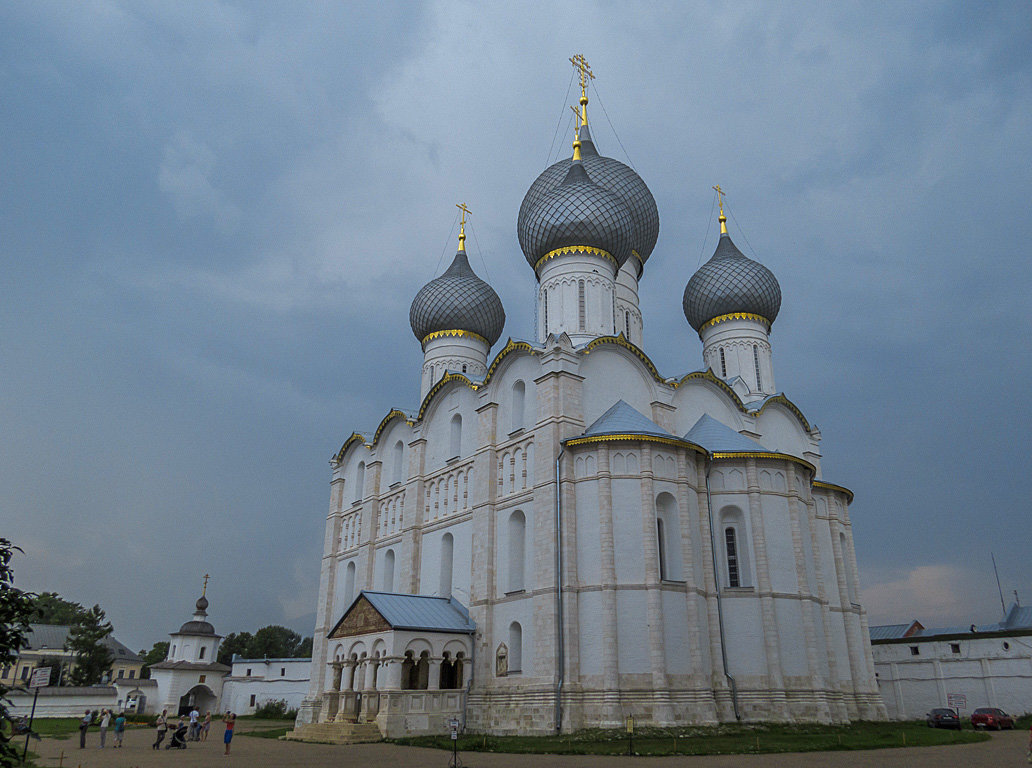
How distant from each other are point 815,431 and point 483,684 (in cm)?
1389

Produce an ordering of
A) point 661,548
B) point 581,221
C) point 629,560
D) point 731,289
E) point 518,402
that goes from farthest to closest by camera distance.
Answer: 1. point 731,289
2. point 581,221
3. point 518,402
4. point 661,548
5. point 629,560

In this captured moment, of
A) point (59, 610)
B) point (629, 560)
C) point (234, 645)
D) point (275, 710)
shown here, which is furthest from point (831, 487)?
point (59, 610)

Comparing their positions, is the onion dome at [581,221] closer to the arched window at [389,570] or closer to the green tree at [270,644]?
the arched window at [389,570]

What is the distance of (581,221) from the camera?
76.8 ft

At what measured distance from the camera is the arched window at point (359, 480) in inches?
1118

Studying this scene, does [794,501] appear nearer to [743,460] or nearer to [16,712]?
[743,460]

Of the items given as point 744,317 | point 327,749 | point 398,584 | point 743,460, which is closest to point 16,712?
point 398,584

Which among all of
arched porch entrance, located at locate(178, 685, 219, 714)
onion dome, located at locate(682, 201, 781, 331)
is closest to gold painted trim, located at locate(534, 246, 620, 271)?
onion dome, located at locate(682, 201, 781, 331)

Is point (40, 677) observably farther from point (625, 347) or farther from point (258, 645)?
point (258, 645)

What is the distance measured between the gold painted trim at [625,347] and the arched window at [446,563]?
23.2 feet

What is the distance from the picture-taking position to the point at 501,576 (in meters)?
19.6

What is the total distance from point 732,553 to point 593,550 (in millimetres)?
4006

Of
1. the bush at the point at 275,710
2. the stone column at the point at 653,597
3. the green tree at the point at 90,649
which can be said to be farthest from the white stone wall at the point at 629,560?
the green tree at the point at 90,649

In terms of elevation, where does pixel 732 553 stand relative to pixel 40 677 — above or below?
above
